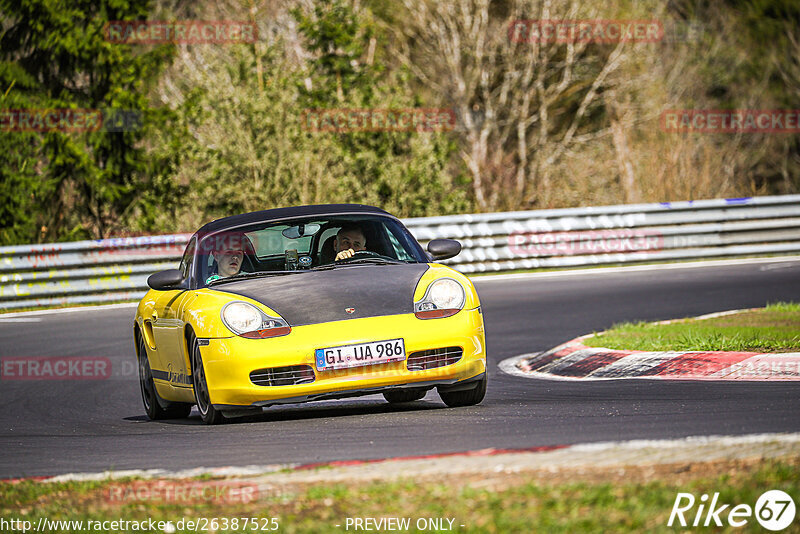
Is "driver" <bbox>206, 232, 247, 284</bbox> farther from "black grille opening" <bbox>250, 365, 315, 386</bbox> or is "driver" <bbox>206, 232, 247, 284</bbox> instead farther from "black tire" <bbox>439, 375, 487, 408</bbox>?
"black tire" <bbox>439, 375, 487, 408</bbox>

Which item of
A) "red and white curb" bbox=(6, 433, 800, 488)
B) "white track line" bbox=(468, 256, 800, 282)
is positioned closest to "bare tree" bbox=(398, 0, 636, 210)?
"white track line" bbox=(468, 256, 800, 282)

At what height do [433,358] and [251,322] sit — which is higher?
[251,322]

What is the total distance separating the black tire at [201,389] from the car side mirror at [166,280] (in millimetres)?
707

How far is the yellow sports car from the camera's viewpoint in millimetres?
7539

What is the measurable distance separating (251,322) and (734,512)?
4.04 metres

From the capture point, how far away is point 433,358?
7.73m

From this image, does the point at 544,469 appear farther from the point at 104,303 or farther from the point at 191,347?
the point at 104,303

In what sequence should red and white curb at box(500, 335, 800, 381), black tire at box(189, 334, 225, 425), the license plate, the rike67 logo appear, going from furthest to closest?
red and white curb at box(500, 335, 800, 381) → black tire at box(189, 334, 225, 425) → the license plate → the rike67 logo

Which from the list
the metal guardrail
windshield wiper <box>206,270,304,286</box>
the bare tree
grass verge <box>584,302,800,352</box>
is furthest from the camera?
the bare tree

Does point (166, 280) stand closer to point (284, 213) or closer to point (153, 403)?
point (284, 213)

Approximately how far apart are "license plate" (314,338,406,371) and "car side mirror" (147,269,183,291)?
164cm

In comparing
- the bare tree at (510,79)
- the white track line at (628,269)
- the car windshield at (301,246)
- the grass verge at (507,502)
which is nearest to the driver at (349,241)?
the car windshield at (301,246)

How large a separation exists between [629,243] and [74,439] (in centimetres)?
1416

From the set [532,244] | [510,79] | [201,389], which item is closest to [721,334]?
[201,389]
